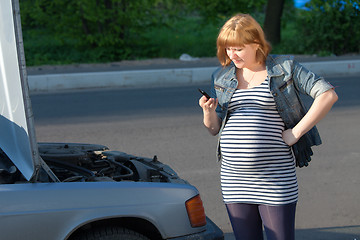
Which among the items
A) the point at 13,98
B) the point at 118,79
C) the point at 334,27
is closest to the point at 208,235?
the point at 13,98

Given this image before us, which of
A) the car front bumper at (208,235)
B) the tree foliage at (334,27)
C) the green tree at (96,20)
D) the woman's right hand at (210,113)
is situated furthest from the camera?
the tree foliage at (334,27)

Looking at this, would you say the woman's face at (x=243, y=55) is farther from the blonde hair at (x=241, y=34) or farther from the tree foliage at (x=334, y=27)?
the tree foliage at (x=334, y=27)

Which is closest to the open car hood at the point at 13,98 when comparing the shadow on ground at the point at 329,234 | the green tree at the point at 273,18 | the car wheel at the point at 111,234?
the car wheel at the point at 111,234

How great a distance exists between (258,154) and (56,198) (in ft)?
3.54

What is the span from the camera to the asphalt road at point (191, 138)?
490 cm

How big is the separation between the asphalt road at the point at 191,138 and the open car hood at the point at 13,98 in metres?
2.14

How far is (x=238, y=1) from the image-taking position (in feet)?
67.2

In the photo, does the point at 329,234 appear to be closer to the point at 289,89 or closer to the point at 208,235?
the point at 208,235

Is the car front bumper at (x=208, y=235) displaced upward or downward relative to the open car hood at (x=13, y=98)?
downward

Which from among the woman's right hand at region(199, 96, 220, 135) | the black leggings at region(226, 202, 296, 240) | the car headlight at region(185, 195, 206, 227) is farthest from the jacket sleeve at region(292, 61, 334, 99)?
the car headlight at region(185, 195, 206, 227)

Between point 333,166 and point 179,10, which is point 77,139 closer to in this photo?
point 333,166

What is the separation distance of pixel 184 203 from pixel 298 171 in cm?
343

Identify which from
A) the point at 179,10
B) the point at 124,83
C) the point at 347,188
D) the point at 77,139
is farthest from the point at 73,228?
the point at 179,10

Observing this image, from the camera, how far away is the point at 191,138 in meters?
7.52
